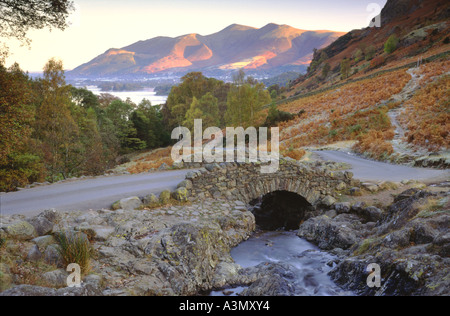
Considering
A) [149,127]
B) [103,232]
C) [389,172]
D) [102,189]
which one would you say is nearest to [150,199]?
[102,189]

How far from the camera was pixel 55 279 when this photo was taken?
5.02 m

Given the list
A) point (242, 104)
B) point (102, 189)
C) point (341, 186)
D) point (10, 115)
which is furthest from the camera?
point (242, 104)

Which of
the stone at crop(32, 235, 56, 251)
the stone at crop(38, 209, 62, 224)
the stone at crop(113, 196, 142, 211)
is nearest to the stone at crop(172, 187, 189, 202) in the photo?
the stone at crop(113, 196, 142, 211)

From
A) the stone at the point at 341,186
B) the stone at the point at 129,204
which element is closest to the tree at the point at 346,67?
the stone at the point at 341,186

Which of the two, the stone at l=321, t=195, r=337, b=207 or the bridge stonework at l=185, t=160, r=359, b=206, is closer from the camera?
the bridge stonework at l=185, t=160, r=359, b=206

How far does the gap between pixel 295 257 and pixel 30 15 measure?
1074 cm

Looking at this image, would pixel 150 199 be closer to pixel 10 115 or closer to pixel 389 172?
pixel 10 115

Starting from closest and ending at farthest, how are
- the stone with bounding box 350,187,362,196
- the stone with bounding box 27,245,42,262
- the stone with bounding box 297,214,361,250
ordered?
the stone with bounding box 27,245,42,262, the stone with bounding box 297,214,361,250, the stone with bounding box 350,187,362,196

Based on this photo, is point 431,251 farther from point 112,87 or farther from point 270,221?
point 112,87

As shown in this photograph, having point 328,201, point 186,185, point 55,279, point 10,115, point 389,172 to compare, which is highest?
point 10,115

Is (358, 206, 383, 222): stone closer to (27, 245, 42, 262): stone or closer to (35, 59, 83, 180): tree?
(27, 245, 42, 262): stone

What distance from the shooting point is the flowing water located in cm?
730

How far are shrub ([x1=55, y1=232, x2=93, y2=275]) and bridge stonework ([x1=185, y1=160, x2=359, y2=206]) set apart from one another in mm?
5117
